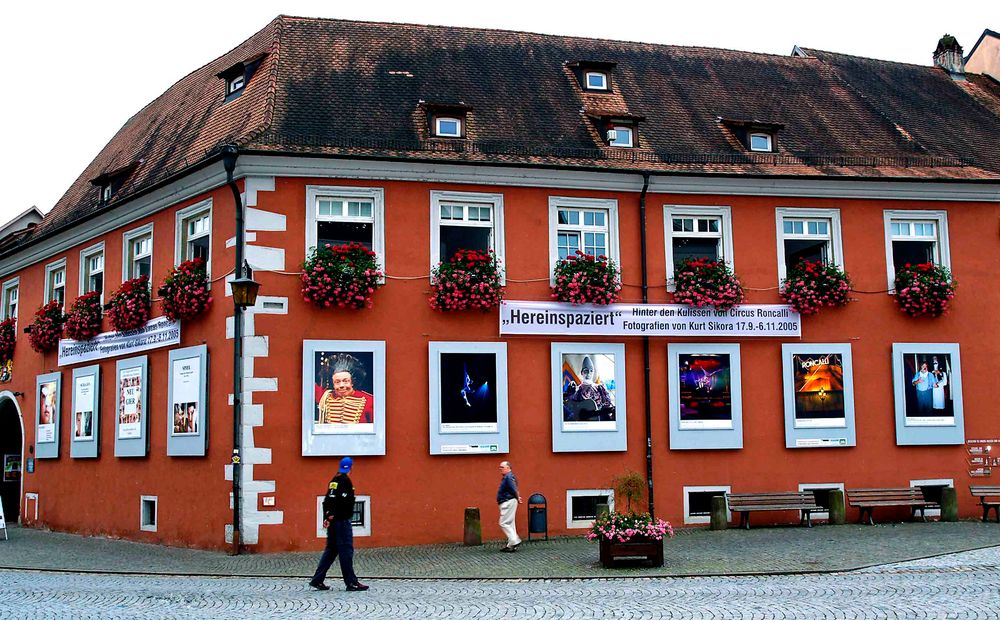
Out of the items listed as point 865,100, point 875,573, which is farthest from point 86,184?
point 875,573

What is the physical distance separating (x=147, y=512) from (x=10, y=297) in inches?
402

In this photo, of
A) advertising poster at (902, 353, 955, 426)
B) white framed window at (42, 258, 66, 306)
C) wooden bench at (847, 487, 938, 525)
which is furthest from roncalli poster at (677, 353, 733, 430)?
white framed window at (42, 258, 66, 306)

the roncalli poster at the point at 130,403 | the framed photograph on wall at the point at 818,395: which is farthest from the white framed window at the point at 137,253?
the framed photograph on wall at the point at 818,395

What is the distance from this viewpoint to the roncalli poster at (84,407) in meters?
24.7

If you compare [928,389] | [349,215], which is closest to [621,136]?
[349,215]

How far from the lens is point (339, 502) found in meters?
15.5

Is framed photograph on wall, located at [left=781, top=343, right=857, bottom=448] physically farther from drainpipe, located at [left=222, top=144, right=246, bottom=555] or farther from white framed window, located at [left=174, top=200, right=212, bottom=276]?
white framed window, located at [left=174, top=200, right=212, bottom=276]

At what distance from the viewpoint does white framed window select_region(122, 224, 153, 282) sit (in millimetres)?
23578

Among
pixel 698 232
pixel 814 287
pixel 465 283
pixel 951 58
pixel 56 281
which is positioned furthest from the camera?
pixel 951 58

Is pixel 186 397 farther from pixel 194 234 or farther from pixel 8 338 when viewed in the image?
pixel 8 338

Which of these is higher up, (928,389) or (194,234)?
(194,234)

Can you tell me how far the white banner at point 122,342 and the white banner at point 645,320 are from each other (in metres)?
6.34

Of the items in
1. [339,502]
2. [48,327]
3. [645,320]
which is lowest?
[339,502]

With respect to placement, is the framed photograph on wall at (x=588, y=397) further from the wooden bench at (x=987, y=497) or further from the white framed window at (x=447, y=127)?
the wooden bench at (x=987, y=497)
